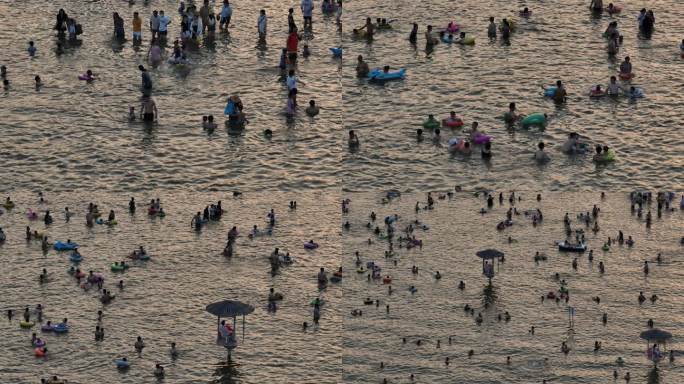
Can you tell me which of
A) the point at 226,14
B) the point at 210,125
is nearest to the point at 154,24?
the point at 226,14

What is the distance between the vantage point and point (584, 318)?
252ft

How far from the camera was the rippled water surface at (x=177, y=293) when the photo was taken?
73875 millimetres

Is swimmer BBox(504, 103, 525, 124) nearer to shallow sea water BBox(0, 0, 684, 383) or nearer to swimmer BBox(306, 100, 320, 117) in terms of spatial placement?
shallow sea water BBox(0, 0, 684, 383)

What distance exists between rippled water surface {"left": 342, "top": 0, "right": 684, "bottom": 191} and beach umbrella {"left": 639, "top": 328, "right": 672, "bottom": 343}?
720 inches

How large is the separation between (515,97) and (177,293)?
28754 mm

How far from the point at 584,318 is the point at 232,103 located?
2864 cm

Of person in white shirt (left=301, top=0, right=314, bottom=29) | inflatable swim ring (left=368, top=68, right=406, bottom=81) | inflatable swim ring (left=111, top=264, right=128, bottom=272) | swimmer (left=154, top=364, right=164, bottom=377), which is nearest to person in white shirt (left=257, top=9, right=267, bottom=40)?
person in white shirt (left=301, top=0, right=314, bottom=29)

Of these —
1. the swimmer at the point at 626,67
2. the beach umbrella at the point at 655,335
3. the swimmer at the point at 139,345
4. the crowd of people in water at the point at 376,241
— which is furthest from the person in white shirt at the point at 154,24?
the beach umbrella at the point at 655,335

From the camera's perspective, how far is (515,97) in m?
101

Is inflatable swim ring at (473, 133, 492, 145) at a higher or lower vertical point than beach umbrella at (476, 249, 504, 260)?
higher

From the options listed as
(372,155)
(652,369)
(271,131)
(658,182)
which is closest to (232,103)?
(271,131)

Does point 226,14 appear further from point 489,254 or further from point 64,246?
point 489,254

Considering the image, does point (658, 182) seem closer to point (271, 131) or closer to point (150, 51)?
point (271, 131)

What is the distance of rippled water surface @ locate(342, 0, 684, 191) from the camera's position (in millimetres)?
91562
